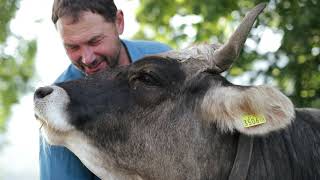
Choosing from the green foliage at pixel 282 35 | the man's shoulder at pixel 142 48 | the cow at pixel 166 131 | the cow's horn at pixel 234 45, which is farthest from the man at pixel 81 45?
the green foliage at pixel 282 35

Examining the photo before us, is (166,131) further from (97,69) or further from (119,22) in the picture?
(119,22)

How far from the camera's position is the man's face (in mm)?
6250

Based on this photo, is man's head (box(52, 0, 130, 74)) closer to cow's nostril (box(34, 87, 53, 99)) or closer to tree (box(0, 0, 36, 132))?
cow's nostril (box(34, 87, 53, 99))

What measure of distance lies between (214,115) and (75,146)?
969mm

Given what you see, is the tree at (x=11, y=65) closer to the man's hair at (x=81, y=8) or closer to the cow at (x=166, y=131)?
the man's hair at (x=81, y=8)

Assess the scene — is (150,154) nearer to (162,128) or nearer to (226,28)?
(162,128)

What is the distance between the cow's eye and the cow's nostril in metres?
0.58

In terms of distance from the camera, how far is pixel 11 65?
13.3 metres

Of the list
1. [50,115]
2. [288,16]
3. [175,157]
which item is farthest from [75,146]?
[288,16]

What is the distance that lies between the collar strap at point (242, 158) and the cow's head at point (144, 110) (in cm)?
13

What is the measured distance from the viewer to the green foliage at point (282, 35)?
31.0 ft

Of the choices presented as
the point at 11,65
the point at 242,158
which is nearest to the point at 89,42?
the point at 242,158

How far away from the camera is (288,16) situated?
9852 mm

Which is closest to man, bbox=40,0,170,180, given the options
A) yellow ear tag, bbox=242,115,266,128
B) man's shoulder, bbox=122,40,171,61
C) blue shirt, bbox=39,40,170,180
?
blue shirt, bbox=39,40,170,180
